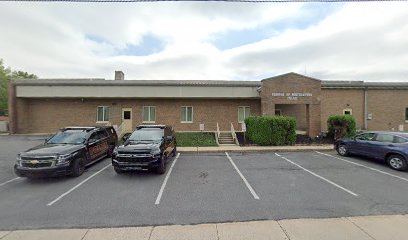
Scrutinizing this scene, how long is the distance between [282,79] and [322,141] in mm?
5568

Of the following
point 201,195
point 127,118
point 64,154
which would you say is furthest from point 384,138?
point 127,118

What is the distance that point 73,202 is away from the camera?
19.8 feet

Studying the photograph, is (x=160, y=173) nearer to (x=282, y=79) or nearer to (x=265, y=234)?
(x=265, y=234)

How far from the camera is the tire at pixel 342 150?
39.8ft

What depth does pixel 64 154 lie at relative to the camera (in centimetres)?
792

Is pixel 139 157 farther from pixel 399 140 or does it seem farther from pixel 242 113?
pixel 242 113

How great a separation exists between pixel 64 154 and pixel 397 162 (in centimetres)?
1241

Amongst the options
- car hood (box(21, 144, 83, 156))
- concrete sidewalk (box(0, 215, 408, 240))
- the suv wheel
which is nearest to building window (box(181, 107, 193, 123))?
car hood (box(21, 144, 83, 156))

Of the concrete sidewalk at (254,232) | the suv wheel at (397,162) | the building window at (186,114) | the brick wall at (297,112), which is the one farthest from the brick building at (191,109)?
the concrete sidewalk at (254,232)

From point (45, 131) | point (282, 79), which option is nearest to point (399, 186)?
point (282, 79)

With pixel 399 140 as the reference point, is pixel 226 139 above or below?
below

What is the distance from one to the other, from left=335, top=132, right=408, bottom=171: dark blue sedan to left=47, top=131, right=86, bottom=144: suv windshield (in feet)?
40.4

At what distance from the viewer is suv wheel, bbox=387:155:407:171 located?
9.18m

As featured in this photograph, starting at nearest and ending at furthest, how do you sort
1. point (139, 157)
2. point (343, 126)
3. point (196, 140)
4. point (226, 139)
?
point (139, 157) → point (343, 126) → point (196, 140) → point (226, 139)
